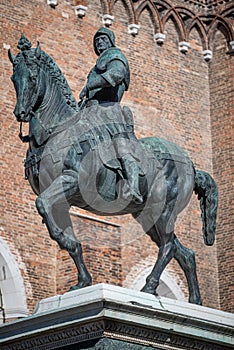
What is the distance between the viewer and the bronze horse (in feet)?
24.2

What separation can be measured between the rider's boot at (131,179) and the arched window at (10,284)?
616cm

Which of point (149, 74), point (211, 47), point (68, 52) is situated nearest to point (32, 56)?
point (68, 52)

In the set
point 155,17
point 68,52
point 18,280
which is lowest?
point 18,280

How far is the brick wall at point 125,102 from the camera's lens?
13.7 metres

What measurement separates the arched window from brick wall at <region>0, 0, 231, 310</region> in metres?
0.11

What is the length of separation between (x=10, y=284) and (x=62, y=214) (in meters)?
6.24

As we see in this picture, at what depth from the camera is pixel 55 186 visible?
729 cm

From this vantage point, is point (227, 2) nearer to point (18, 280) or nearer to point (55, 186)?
point (18, 280)

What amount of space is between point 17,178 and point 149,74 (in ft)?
11.1

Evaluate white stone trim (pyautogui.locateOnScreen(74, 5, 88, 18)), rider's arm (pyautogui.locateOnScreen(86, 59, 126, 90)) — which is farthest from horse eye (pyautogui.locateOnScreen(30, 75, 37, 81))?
white stone trim (pyautogui.locateOnScreen(74, 5, 88, 18))

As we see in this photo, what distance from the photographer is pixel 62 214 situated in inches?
293

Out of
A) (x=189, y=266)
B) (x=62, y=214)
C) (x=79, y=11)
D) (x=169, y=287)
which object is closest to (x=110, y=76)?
(x=62, y=214)

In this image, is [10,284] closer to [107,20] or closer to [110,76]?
[107,20]

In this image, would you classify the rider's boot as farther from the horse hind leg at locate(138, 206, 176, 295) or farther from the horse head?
the horse head
